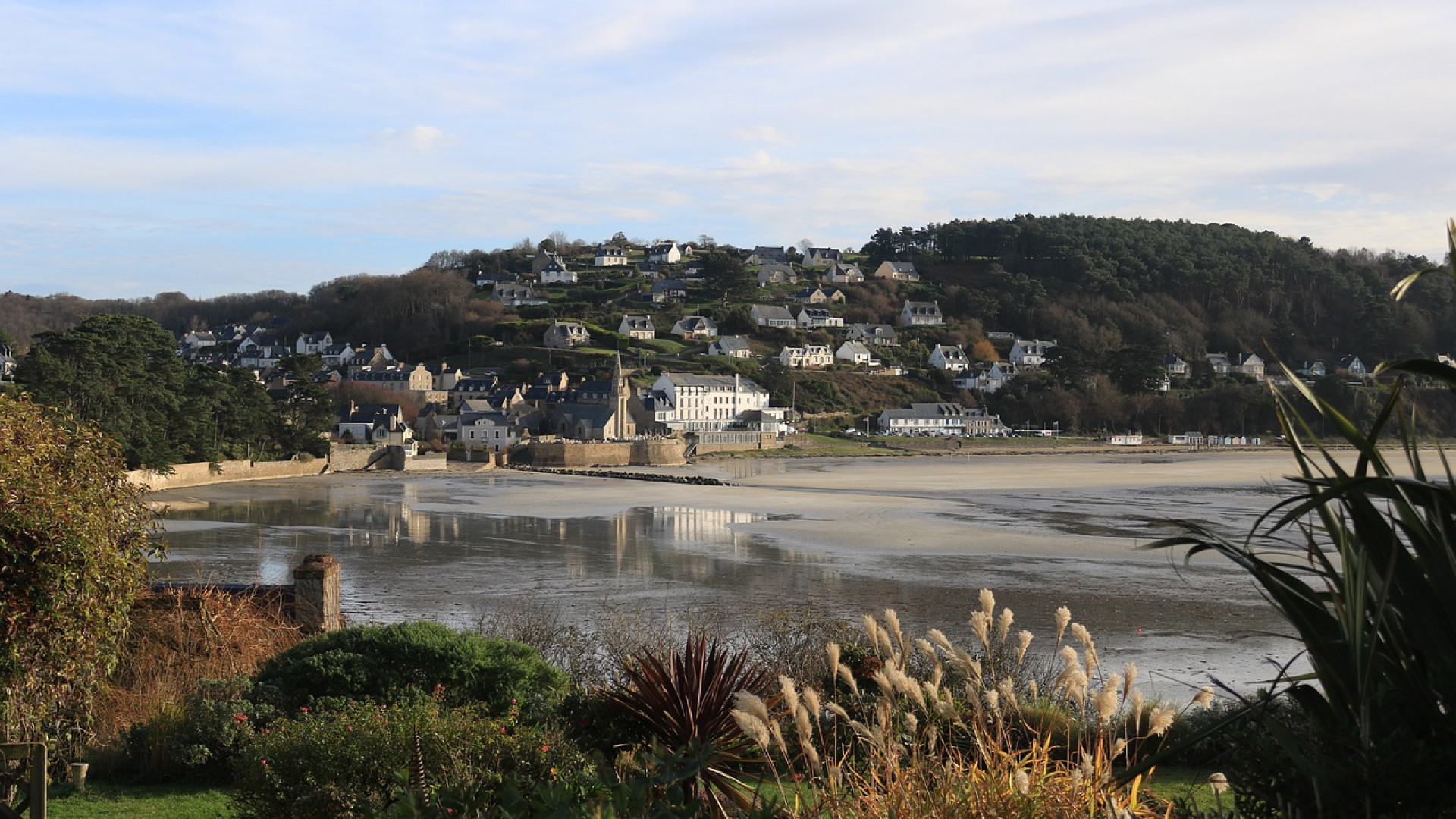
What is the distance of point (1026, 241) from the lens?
461 feet

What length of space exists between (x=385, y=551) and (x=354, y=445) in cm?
3507

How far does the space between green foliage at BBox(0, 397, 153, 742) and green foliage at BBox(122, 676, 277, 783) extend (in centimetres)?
73

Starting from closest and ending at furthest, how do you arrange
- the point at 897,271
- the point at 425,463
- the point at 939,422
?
the point at 425,463 < the point at 939,422 < the point at 897,271

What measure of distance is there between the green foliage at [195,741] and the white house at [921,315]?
112 metres

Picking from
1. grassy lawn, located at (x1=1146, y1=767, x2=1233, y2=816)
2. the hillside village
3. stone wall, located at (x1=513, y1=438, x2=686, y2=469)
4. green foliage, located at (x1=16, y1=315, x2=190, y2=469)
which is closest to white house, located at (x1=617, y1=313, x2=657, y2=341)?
the hillside village

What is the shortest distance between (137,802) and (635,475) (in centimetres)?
4938

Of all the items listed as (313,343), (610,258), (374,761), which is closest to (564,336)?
(313,343)

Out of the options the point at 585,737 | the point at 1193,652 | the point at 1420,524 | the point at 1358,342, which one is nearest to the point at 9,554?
the point at 585,737

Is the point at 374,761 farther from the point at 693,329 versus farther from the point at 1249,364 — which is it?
the point at 1249,364

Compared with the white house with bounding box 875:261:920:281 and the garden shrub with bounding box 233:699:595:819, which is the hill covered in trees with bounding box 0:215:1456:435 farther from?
the garden shrub with bounding box 233:699:595:819

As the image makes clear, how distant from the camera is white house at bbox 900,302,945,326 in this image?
387 ft

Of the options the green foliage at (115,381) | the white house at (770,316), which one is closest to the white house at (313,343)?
the white house at (770,316)

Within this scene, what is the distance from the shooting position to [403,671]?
8.46m

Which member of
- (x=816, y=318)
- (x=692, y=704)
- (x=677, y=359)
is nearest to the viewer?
(x=692, y=704)
